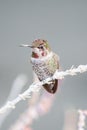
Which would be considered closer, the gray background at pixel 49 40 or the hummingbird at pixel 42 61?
the hummingbird at pixel 42 61

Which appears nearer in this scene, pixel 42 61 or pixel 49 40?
pixel 42 61

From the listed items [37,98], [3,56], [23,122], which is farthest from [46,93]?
[3,56]

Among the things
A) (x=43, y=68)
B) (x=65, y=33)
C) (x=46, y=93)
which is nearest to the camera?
(x=43, y=68)

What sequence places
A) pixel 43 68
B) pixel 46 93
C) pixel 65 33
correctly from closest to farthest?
pixel 43 68
pixel 46 93
pixel 65 33

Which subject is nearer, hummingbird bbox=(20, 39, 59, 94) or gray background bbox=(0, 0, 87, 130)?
hummingbird bbox=(20, 39, 59, 94)

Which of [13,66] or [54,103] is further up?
[13,66]

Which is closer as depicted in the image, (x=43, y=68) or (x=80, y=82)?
(x=43, y=68)

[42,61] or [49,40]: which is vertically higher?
[42,61]

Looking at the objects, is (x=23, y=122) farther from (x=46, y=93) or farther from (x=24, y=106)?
(x=46, y=93)
